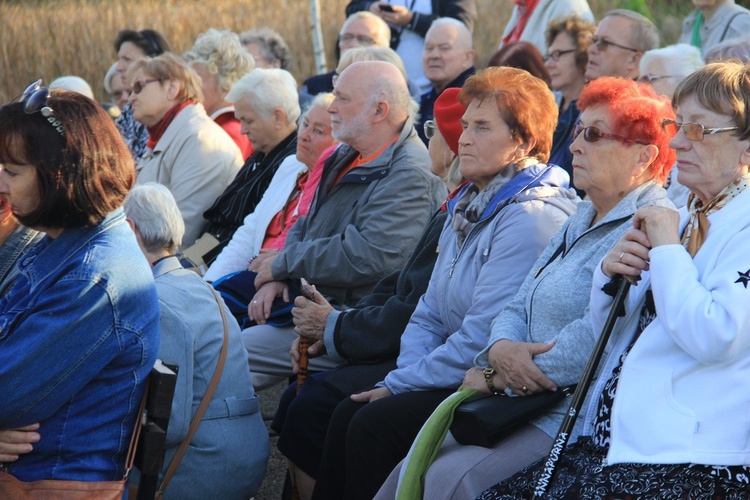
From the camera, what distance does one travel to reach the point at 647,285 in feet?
9.81

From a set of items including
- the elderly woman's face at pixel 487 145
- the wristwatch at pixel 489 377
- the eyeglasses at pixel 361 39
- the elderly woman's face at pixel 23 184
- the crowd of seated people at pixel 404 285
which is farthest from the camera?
the eyeglasses at pixel 361 39

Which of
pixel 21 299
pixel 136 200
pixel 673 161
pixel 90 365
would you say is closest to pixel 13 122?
pixel 21 299

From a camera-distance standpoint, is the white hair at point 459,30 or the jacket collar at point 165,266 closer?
the jacket collar at point 165,266

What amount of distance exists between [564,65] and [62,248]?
4439mm

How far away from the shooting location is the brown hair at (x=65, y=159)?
2.80 m

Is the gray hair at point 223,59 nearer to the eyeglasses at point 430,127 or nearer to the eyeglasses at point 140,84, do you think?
the eyeglasses at point 140,84

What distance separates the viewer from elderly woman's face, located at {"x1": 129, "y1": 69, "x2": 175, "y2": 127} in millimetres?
7035

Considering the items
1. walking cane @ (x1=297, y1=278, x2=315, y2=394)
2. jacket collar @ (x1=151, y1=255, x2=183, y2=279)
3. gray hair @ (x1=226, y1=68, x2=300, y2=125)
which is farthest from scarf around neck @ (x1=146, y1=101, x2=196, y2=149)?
jacket collar @ (x1=151, y1=255, x2=183, y2=279)

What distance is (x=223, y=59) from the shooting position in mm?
7973

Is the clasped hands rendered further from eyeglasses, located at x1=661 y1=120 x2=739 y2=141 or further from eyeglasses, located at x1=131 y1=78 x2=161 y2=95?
eyeglasses, located at x1=131 y1=78 x2=161 y2=95

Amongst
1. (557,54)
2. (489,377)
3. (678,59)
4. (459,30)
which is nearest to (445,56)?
(459,30)

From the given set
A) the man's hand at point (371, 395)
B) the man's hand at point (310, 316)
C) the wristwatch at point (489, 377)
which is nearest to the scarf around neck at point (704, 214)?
the wristwatch at point (489, 377)

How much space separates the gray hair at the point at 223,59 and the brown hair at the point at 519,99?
170 inches

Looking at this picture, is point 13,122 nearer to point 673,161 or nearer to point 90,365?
point 90,365
